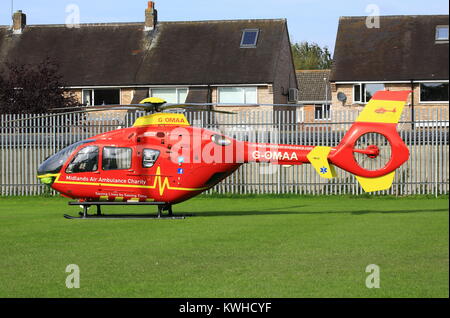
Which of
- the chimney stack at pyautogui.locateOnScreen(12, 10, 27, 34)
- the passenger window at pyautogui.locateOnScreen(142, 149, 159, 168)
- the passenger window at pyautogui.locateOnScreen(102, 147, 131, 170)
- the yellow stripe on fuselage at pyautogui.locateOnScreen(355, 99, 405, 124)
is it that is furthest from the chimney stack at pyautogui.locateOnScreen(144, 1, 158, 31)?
the yellow stripe on fuselage at pyautogui.locateOnScreen(355, 99, 405, 124)

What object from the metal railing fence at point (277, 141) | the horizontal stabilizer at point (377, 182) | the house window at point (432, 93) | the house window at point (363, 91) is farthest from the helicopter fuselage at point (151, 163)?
the house window at point (432, 93)

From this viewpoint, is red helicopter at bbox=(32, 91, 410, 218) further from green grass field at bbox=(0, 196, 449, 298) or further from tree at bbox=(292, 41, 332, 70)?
tree at bbox=(292, 41, 332, 70)

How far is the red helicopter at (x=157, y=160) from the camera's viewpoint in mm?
18516

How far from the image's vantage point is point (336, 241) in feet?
44.7

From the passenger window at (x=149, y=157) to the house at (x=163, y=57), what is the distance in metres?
26.9

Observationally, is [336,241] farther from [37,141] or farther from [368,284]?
[37,141]

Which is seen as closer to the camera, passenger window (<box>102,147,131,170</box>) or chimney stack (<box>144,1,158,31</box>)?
passenger window (<box>102,147,131,170</box>)

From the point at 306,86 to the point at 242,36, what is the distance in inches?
1100

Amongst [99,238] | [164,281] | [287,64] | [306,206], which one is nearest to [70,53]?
[287,64]

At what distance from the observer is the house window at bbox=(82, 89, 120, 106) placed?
4922cm

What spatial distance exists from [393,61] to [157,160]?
102ft

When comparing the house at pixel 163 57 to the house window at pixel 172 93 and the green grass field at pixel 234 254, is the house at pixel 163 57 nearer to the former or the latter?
the house window at pixel 172 93

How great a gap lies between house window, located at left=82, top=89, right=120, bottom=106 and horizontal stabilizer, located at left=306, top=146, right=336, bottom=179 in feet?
106
